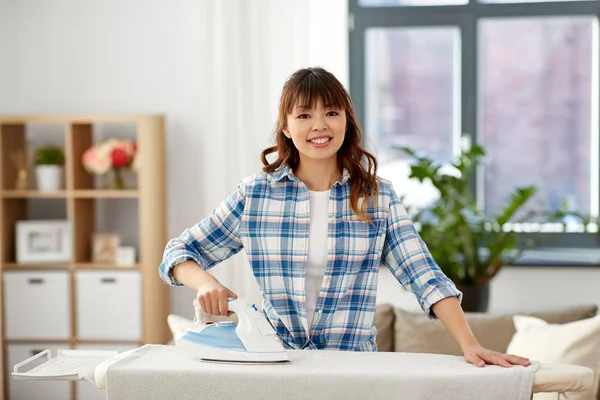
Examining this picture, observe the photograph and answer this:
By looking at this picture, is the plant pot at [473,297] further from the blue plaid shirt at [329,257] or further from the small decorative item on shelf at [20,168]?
A: the small decorative item on shelf at [20,168]

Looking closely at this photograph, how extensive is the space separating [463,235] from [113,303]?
1670 millimetres

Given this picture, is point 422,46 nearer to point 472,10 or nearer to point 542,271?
point 472,10

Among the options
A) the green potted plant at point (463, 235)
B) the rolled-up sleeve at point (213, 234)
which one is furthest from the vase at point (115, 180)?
Answer: the rolled-up sleeve at point (213, 234)

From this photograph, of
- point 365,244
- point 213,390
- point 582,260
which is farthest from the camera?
point 582,260

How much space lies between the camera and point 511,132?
14.5ft

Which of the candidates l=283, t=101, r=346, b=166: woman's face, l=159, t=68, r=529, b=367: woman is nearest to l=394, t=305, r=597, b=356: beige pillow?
l=159, t=68, r=529, b=367: woman

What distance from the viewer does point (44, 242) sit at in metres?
4.21

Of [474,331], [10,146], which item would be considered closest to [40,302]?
[10,146]

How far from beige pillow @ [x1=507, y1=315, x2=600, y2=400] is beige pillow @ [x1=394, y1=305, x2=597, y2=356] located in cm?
15

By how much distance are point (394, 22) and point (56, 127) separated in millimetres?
1793

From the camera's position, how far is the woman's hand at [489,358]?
67.8 inches

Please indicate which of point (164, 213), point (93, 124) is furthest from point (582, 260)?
point (93, 124)

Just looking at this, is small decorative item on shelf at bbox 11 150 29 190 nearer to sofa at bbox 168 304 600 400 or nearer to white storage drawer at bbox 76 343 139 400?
white storage drawer at bbox 76 343 139 400

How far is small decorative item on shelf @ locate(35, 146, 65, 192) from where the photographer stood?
4199 mm
